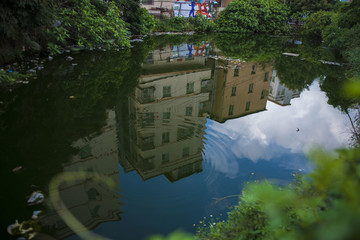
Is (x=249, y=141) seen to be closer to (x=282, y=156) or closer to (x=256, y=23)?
(x=282, y=156)

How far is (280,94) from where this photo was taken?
11656 mm

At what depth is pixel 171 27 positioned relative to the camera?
103ft

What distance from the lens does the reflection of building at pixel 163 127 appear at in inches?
240

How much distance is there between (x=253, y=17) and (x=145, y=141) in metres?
32.0

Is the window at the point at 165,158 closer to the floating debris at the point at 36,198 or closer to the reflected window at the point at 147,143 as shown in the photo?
the reflected window at the point at 147,143

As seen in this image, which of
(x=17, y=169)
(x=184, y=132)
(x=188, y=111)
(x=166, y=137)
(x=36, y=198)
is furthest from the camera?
(x=188, y=111)

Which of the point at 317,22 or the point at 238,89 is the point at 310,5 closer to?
the point at 317,22

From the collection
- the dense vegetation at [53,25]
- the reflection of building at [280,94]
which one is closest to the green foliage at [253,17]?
the dense vegetation at [53,25]

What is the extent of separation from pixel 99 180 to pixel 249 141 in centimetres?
444

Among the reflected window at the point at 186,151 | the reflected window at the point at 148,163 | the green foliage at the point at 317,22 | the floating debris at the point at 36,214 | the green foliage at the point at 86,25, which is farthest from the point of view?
the green foliage at the point at 317,22

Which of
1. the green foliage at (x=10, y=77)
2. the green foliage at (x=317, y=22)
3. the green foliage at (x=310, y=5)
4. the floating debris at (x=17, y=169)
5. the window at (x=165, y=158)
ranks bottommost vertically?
the window at (x=165, y=158)

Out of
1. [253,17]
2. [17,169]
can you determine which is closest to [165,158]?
[17,169]

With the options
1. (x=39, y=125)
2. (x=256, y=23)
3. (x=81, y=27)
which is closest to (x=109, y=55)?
(x=81, y=27)

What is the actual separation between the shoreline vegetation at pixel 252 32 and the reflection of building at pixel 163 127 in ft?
6.36
